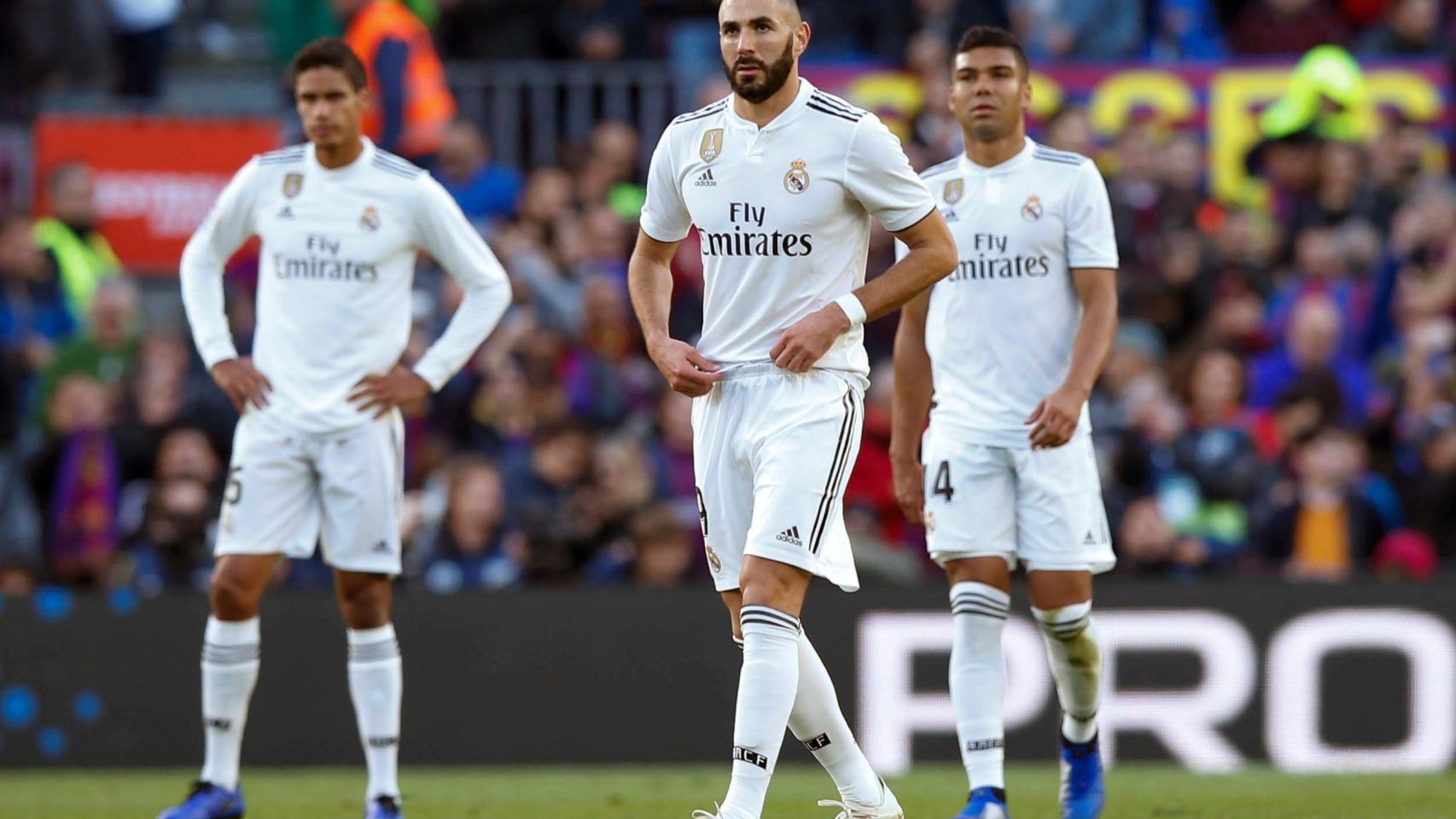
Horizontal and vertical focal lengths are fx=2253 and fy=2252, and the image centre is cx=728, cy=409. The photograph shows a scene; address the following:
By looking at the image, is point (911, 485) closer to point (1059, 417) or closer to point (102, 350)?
point (1059, 417)

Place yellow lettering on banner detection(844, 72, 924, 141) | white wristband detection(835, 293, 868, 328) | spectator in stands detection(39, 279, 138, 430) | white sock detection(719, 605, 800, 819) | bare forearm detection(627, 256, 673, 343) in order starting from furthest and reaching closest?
yellow lettering on banner detection(844, 72, 924, 141), spectator in stands detection(39, 279, 138, 430), bare forearm detection(627, 256, 673, 343), white wristband detection(835, 293, 868, 328), white sock detection(719, 605, 800, 819)

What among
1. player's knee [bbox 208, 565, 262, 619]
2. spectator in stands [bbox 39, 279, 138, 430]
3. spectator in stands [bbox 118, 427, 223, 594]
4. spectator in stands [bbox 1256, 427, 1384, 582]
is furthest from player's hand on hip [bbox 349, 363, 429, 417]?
spectator in stands [bbox 1256, 427, 1384, 582]

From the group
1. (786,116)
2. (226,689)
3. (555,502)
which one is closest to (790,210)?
(786,116)

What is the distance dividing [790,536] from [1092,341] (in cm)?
173

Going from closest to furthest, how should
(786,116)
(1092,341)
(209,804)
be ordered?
1. (786,116)
2. (1092,341)
3. (209,804)

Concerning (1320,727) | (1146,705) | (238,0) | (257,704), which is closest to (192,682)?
(257,704)

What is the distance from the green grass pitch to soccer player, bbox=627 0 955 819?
7.68ft

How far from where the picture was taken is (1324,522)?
42.1ft

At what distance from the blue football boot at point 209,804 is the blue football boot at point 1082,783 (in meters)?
3.13

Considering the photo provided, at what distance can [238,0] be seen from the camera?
1814 centimetres

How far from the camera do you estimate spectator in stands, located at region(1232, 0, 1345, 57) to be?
1694cm

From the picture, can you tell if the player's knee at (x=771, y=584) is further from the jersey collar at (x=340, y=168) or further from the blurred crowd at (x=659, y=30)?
the blurred crowd at (x=659, y=30)

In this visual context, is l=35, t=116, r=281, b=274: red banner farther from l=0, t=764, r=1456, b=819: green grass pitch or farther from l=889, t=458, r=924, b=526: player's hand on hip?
l=889, t=458, r=924, b=526: player's hand on hip

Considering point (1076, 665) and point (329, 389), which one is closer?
point (1076, 665)
